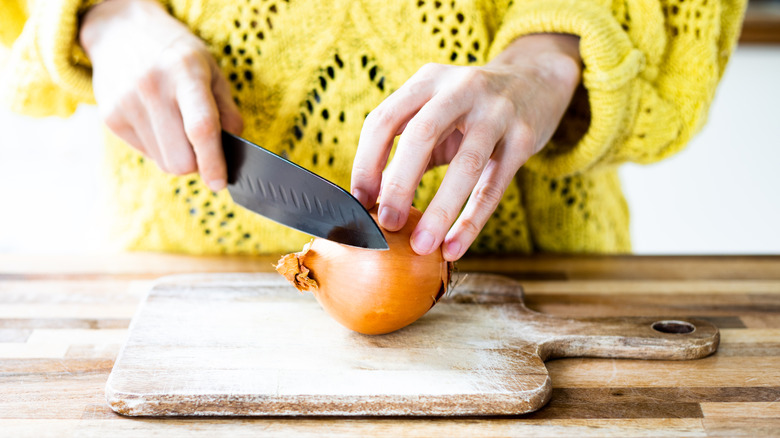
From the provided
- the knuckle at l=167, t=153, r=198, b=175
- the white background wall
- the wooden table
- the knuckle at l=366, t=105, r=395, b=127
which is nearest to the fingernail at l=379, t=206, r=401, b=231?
the knuckle at l=366, t=105, r=395, b=127

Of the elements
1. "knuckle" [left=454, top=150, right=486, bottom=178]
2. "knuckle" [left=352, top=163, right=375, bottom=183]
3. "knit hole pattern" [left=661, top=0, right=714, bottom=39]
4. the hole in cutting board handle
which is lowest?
the hole in cutting board handle

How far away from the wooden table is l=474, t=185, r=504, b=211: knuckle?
0.24 m

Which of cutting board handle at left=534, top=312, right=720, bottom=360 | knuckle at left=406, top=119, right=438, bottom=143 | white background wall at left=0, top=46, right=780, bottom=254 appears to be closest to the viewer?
knuckle at left=406, top=119, right=438, bottom=143

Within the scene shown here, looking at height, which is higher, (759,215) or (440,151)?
(440,151)

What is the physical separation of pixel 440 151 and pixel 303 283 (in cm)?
27

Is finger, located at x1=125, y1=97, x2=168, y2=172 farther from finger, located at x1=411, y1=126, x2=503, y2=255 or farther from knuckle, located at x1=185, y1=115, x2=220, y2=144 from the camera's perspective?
finger, located at x1=411, y1=126, x2=503, y2=255

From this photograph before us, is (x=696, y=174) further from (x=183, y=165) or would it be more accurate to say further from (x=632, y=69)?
(x=183, y=165)

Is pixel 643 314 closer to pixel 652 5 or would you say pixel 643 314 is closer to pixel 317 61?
pixel 652 5

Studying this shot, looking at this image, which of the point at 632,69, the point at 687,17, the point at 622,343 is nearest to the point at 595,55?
the point at 632,69

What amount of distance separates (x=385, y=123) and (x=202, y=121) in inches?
11.2

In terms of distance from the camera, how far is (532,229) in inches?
50.0

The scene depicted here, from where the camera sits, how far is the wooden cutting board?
772 millimetres

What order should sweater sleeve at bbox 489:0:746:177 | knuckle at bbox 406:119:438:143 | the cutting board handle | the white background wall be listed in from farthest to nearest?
the white background wall, sweater sleeve at bbox 489:0:746:177, the cutting board handle, knuckle at bbox 406:119:438:143

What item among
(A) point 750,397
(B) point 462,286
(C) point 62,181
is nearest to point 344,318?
(B) point 462,286
